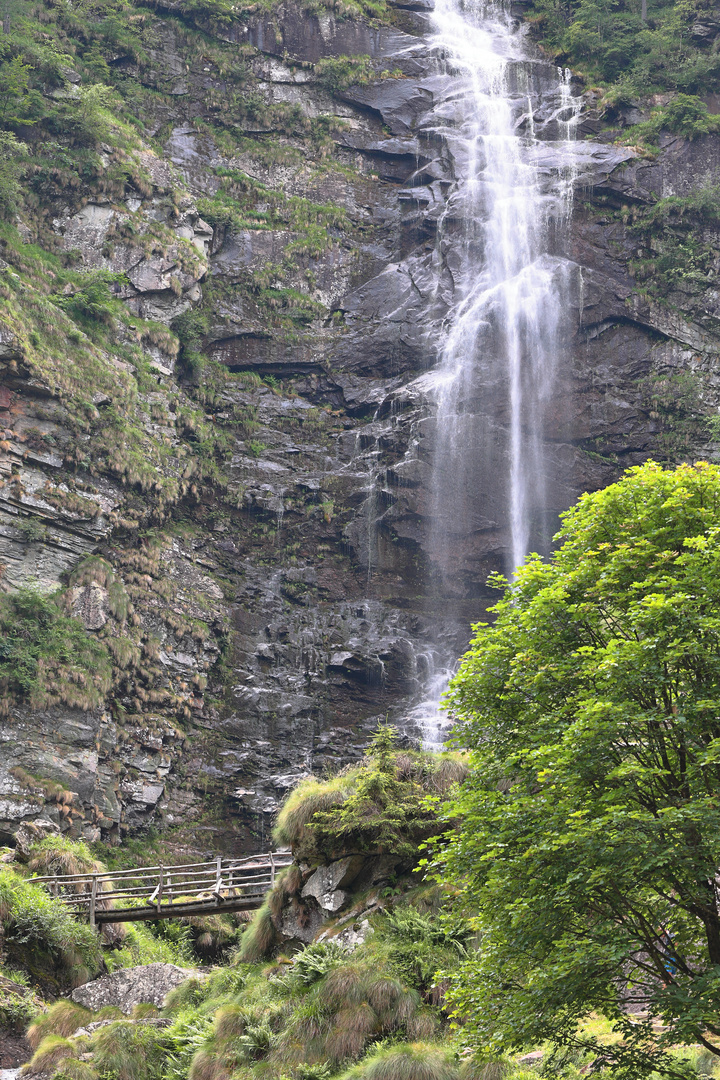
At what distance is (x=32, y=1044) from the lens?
1543 centimetres

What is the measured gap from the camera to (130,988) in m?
17.5

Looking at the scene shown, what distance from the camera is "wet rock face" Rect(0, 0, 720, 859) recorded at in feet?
92.6

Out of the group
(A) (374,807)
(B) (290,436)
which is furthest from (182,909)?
(B) (290,436)

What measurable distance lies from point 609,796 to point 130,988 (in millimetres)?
12929

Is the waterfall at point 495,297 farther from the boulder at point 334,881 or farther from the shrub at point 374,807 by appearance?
the boulder at point 334,881

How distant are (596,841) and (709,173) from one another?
3973 cm

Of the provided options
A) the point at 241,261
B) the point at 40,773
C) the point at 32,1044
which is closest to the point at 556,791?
the point at 32,1044

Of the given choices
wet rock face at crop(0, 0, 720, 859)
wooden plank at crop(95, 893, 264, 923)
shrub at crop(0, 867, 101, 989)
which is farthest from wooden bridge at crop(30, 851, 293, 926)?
wet rock face at crop(0, 0, 720, 859)

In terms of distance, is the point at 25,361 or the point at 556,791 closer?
the point at 556,791

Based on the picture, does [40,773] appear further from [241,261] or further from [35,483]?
[241,261]

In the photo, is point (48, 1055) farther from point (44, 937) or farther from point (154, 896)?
point (154, 896)

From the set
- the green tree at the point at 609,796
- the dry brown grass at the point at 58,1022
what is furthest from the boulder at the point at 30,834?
the green tree at the point at 609,796

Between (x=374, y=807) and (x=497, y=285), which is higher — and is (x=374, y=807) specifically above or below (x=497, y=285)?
below

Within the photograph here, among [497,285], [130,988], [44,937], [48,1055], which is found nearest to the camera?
[48,1055]
